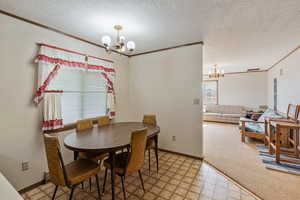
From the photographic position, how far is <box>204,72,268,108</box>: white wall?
6.12m

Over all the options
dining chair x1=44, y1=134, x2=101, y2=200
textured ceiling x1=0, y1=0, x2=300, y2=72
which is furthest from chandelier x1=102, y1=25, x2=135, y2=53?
dining chair x1=44, y1=134, x2=101, y2=200

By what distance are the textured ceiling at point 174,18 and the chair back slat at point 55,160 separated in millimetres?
1636

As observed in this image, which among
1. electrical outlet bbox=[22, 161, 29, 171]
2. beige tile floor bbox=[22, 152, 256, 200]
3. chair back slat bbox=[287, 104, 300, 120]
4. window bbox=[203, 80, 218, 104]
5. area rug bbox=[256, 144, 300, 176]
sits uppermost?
window bbox=[203, 80, 218, 104]

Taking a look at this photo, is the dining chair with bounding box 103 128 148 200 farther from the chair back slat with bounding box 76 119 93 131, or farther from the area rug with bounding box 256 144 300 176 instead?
the area rug with bounding box 256 144 300 176

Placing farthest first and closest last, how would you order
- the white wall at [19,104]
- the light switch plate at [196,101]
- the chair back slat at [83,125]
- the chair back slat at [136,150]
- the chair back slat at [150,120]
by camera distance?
the light switch plate at [196,101] < the chair back slat at [150,120] < the chair back slat at [83,125] < the white wall at [19,104] < the chair back slat at [136,150]

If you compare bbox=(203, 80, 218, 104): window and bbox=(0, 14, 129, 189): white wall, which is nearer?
bbox=(0, 14, 129, 189): white wall

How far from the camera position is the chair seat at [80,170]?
1489mm

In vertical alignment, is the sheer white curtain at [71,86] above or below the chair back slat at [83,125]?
above

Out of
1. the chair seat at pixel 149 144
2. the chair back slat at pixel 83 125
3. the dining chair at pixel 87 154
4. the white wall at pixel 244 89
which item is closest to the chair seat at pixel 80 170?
the dining chair at pixel 87 154

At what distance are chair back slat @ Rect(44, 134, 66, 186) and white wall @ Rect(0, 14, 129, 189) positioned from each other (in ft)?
3.05

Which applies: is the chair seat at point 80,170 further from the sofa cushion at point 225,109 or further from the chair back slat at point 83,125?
the sofa cushion at point 225,109

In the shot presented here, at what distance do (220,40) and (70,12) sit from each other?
2.74 metres

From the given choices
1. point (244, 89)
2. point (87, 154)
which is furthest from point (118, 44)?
point (244, 89)

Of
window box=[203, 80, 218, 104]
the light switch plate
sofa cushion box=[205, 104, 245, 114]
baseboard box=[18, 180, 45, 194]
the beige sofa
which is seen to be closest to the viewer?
baseboard box=[18, 180, 45, 194]
